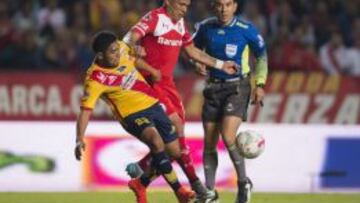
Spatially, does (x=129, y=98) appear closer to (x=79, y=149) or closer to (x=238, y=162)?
(x=79, y=149)

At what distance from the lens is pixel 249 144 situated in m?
13.5

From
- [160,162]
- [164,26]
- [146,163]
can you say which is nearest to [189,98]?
[146,163]

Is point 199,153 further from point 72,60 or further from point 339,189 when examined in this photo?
point 72,60

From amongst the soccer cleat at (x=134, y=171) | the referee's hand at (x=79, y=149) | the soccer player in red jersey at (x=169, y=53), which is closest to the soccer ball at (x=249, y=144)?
the soccer player in red jersey at (x=169, y=53)

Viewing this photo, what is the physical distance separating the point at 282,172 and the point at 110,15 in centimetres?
503

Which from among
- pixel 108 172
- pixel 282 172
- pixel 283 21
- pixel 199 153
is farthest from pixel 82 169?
pixel 283 21

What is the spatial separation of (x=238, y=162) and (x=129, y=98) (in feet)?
4.95

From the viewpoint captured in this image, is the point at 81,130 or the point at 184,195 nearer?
the point at 81,130

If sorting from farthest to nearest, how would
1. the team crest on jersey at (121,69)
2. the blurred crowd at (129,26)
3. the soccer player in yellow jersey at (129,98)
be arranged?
the blurred crowd at (129,26), the team crest on jersey at (121,69), the soccer player in yellow jersey at (129,98)

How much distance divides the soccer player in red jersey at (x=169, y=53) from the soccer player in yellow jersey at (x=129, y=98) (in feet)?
0.94

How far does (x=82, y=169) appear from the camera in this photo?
16.8m

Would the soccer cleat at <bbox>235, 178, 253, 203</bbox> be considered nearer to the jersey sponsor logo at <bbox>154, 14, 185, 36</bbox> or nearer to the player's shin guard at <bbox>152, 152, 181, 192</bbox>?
the player's shin guard at <bbox>152, 152, 181, 192</bbox>

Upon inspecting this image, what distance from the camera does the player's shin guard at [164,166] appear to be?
41.7 feet

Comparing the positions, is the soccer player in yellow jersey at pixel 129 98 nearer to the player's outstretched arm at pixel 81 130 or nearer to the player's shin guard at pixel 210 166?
the player's outstretched arm at pixel 81 130
